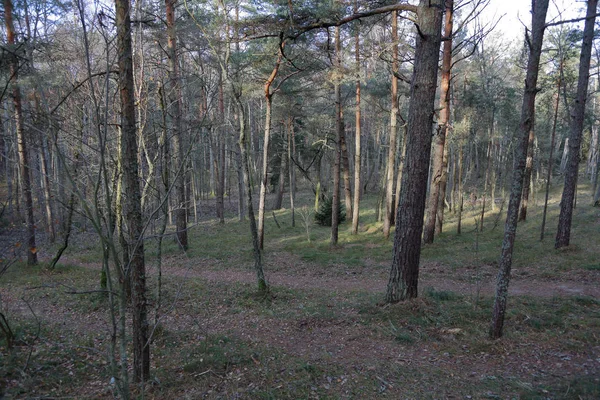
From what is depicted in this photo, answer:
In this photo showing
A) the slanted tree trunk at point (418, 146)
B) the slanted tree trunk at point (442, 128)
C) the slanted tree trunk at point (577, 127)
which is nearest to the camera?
the slanted tree trunk at point (418, 146)

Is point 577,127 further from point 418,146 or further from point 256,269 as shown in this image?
point 256,269

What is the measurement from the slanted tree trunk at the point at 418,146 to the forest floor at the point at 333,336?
0.72m

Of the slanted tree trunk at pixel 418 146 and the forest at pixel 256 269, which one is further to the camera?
the slanted tree trunk at pixel 418 146

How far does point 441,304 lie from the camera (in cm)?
651

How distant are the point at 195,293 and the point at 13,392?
16.1 ft

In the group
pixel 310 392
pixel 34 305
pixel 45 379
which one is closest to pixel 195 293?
pixel 34 305

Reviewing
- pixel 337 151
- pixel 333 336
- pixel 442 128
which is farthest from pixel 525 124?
pixel 337 151

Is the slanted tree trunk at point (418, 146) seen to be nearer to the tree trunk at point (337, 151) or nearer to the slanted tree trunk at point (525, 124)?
the slanted tree trunk at point (525, 124)

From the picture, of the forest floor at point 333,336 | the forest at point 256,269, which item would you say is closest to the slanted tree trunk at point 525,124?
the forest at point 256,269

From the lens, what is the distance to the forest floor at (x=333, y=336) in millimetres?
4309

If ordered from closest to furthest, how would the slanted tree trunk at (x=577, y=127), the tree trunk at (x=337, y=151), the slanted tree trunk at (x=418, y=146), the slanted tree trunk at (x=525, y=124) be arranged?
1. the slanted tree trunk at (x=525, y=124)
2. the slanted tree trunk at (x=418, y=146)
3. the slanted tree trunk at (x=577, y=127)
4. the tree trunk at (x=337, y=151)

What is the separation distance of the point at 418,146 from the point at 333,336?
11.2 ft

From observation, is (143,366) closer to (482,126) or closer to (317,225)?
(317,225)

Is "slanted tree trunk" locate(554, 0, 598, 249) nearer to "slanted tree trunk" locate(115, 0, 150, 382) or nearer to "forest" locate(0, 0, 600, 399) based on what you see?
"forest" locate(0, 0, 600, 399)
